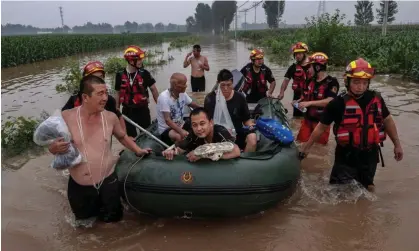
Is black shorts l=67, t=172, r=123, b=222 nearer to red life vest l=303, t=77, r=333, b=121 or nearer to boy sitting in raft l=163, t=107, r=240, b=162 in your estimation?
boy sitting in raft l=163, t=107, r=240, b=162

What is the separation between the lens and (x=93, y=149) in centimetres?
343

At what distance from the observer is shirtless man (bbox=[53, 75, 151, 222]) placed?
3293 millimetres

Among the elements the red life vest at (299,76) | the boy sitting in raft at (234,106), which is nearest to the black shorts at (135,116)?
the boy sitting in raft at (234,106)

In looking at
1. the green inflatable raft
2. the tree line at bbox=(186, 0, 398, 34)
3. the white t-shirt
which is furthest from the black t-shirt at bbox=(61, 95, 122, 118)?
the tree line at bbox=(186, 0, 398, 34)

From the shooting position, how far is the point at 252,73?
685 centimetres

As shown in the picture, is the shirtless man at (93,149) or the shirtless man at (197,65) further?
the shirtless man at (197,65)

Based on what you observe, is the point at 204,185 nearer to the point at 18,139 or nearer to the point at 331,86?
the point at 331,86

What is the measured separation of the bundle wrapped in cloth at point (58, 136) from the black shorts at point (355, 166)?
2715mm

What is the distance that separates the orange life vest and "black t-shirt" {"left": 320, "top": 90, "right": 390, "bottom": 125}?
1.65 m

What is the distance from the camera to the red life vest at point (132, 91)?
544cm

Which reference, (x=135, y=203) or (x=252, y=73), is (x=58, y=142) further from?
(x=252, y=73)

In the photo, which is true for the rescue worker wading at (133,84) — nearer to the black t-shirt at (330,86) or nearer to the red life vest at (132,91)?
the red life vest at (132,91)

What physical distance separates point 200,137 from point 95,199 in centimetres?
116

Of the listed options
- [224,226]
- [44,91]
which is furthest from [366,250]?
[44,91]
